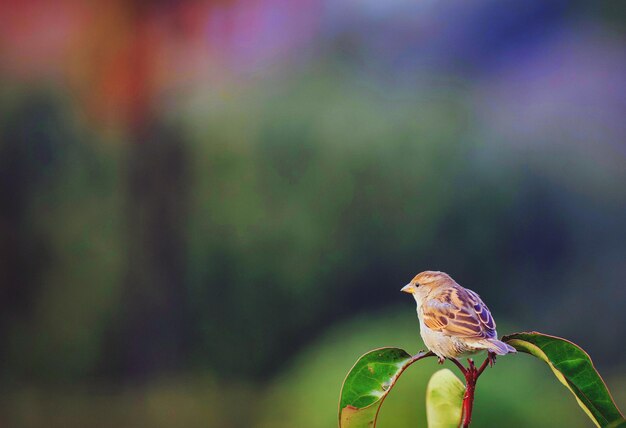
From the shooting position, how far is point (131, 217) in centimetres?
215

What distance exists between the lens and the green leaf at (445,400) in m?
0.57

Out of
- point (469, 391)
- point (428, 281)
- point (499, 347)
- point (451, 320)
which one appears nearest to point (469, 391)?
point (469, 391)

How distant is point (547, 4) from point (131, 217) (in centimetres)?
153

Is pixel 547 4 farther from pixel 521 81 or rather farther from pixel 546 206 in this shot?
pixel 546 206

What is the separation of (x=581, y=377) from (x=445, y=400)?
118 mm

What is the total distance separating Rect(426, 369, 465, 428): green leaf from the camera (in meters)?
0.57

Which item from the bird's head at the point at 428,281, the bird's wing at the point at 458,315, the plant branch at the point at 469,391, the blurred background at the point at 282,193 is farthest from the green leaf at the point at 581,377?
the blurred background at the point at 282,193

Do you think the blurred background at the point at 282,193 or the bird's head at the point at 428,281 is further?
the blurred background at the point at 282,193

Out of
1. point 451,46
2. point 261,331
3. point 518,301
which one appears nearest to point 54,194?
point 261,331

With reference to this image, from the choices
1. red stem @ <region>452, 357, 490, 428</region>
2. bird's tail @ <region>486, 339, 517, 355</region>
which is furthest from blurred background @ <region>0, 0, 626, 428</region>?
red stem @ <region>452, 357, 490, 428</region>

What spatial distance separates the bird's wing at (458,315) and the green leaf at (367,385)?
204 millimetres

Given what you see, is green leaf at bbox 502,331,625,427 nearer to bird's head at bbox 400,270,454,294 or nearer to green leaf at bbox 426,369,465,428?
green leaf at bbox 426,369,465,428

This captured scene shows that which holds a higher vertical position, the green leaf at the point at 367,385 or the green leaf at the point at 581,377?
the green leaf at the point at 581,377

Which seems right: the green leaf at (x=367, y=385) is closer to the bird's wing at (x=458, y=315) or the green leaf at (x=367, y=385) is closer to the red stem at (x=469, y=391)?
the red stem at (x=469, y=391)
